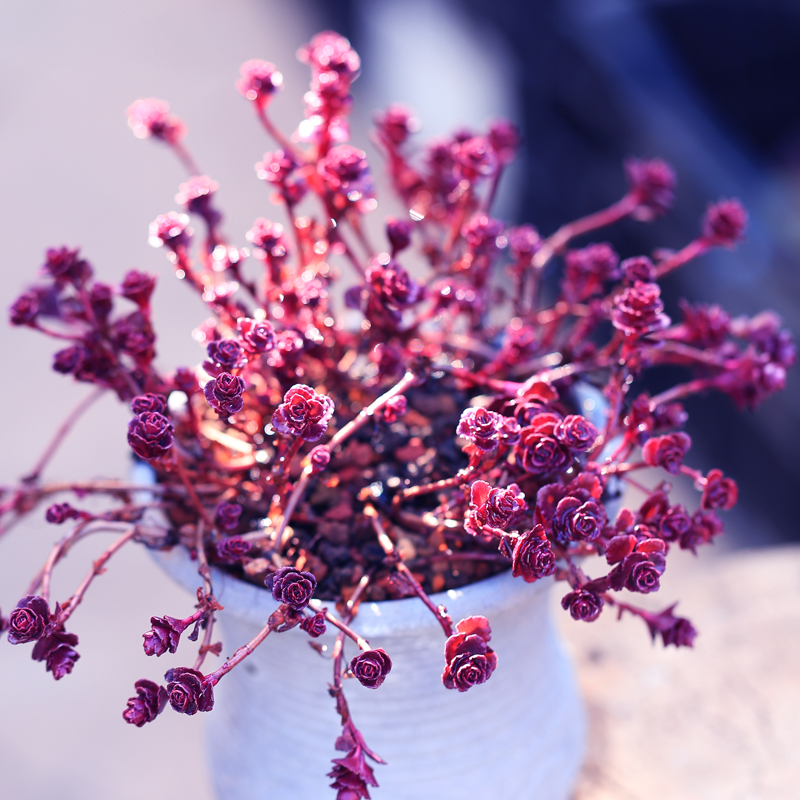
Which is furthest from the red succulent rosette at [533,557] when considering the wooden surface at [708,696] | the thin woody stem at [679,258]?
the wooden surface at [708,696]

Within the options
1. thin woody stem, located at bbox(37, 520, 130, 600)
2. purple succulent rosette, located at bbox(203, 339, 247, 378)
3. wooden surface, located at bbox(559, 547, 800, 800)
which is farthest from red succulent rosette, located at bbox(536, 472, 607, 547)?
wooden surface, located at bbox(559, 547, 800, 800)

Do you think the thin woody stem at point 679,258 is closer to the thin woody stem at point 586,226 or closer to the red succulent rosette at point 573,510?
the thin woody stem at point 586,226

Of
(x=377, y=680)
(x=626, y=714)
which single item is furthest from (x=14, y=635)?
(x=626, y=714)

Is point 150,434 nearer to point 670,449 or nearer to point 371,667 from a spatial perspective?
point 371,667

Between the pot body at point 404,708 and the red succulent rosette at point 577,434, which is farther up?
the red succulent rosette at point 577,434

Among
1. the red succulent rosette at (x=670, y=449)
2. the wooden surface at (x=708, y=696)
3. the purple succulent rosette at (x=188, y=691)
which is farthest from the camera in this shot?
the wooden surface at (x=708, y=696)

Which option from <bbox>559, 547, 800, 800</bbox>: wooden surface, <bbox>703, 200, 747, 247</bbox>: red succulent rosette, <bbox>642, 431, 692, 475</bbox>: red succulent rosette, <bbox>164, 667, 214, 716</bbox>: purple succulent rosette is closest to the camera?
<bbox>164, 667, 214, 716</bbox>: purple succulent rosette

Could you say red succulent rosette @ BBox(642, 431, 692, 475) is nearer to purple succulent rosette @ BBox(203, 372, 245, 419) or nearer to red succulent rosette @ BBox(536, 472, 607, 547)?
red succulent rosette @ BBox(536, 472, 607, 547)
